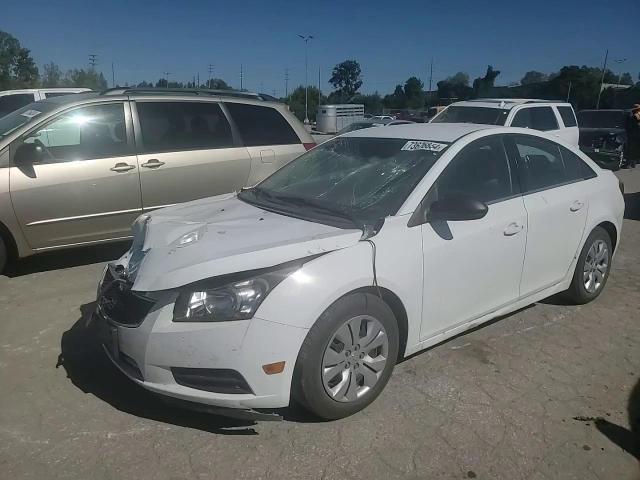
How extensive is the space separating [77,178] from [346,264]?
11.1 ft

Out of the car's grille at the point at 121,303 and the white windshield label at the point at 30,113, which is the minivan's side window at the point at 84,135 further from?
the car's grille at the point at 121,303

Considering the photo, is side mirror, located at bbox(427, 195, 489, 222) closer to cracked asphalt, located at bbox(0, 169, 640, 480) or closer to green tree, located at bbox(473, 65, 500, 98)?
cracked asphalt, located at bbox(0, 169, 640, 480)

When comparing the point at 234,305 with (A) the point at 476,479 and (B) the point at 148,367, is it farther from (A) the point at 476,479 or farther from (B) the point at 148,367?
(A) the point at 476,479

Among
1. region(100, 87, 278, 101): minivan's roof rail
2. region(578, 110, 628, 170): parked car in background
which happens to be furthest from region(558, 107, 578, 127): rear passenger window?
region(100, 87, 278, 101): minivan's roof rail

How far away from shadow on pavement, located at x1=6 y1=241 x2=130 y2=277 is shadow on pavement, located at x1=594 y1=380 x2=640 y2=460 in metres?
4.78

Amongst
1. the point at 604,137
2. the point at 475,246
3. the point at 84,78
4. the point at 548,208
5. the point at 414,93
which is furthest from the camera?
the point at 414,93

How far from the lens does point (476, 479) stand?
2.44 meters

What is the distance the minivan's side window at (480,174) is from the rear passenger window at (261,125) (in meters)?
3.10

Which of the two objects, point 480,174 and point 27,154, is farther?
point 27,154


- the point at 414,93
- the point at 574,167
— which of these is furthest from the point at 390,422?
the point at 414,93

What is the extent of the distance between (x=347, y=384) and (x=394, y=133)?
1.93 m

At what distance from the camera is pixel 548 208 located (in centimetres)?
381

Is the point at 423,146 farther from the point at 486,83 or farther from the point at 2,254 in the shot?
the point at 486,83

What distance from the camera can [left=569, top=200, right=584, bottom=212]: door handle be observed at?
401 centimetres
